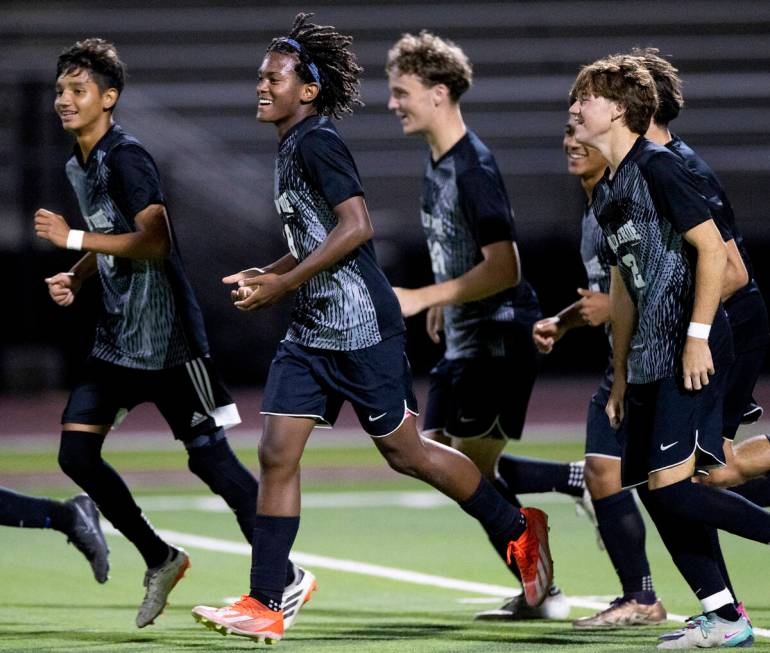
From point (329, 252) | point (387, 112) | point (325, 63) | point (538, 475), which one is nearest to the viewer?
point (329, 252)

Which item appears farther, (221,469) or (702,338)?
(221,469)

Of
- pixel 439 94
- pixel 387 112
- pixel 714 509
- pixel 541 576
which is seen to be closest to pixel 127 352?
pixel 439 94

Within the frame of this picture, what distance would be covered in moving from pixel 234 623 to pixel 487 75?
20866 mm

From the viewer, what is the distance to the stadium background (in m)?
22.5

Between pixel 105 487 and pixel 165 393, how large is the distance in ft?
1.59

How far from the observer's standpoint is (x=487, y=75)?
25.8m

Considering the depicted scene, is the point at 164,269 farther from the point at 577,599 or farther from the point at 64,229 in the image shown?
the point at 577,599

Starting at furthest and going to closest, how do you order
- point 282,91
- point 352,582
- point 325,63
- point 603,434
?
point 352,582 < point 603,434 < point 325,63 < point 282,91

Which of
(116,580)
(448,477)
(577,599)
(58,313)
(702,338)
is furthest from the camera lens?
(58,313)

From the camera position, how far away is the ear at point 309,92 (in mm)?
6281

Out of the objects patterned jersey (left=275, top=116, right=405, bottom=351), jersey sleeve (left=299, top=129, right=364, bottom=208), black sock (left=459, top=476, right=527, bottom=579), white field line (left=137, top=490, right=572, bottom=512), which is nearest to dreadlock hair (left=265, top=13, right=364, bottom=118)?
patterned jersey (left=275, top=116, right=405, bottom=351)

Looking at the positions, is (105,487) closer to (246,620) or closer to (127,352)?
(127,352)

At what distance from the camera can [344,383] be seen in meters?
6.08

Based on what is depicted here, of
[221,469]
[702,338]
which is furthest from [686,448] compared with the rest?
[221,469]
